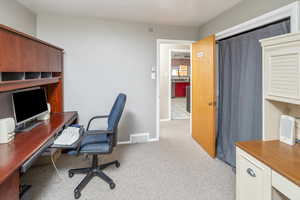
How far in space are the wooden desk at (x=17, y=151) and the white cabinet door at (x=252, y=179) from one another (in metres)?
1.77

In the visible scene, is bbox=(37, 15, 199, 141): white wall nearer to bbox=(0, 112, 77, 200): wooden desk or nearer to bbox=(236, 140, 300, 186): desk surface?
bbox=(0, 112, 77, 200): wooden desk

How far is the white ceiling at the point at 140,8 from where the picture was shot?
2.61 meters

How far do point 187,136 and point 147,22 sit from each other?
8.62ft

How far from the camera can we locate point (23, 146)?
1.69 meters

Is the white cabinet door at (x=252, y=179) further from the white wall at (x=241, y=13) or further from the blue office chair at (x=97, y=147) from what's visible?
the white wall at (x=241, y=13)

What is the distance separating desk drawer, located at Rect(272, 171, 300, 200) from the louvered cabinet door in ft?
1.95

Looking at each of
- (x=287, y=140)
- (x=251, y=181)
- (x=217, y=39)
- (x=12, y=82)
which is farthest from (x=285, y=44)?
(x=12, y=82)

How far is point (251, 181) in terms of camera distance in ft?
4.72

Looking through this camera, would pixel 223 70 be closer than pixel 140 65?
Yes

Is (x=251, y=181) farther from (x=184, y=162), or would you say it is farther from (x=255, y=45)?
(x=255, y=45)

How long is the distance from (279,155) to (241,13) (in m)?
2.05

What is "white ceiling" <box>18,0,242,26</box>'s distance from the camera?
2609 mm

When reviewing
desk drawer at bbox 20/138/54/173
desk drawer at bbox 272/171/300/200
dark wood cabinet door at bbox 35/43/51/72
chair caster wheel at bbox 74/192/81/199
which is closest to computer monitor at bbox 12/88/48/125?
dark wood cabinet door at bbox 35/43/51/72

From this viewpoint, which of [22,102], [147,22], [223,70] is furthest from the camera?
[147,22]
